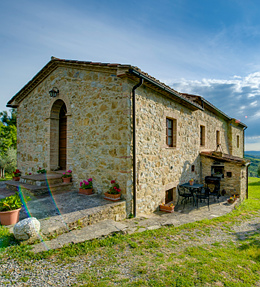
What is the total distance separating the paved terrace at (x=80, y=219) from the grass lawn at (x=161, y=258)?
0.23m

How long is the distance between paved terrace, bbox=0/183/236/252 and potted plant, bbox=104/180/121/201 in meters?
0.17

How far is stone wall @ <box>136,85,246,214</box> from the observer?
21.2 ft

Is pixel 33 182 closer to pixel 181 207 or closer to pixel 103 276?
pixel 103 276

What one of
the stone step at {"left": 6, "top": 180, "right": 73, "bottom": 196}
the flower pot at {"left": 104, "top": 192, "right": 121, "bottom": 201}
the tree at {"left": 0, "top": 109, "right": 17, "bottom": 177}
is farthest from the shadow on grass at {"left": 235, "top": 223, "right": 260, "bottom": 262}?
the tree at {"left": 0, "top": 109, "right": 17, "bottom": 177}

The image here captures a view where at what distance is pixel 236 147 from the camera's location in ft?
62.6

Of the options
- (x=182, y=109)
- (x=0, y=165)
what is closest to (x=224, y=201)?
(x=182, y=109)

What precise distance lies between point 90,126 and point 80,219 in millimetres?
3239

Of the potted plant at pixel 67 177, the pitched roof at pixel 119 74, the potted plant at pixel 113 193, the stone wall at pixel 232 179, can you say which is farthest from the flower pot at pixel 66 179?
the stone wall at pixel 232 179

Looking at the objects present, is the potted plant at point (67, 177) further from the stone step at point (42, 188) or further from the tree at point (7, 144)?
the tree at point (7, 144)

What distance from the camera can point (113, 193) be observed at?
5.84 meters

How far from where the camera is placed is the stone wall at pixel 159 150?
646 centimetres

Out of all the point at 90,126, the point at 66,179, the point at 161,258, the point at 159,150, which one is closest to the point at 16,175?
the point at 66,179

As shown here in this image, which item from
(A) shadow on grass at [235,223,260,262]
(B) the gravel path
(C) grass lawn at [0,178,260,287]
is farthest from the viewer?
(A) shadow on grass at [235,223,260,262]

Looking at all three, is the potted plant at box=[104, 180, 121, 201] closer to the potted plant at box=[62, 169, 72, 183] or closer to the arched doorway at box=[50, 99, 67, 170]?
the potted plant at box=[62, 169, 72, 183]
